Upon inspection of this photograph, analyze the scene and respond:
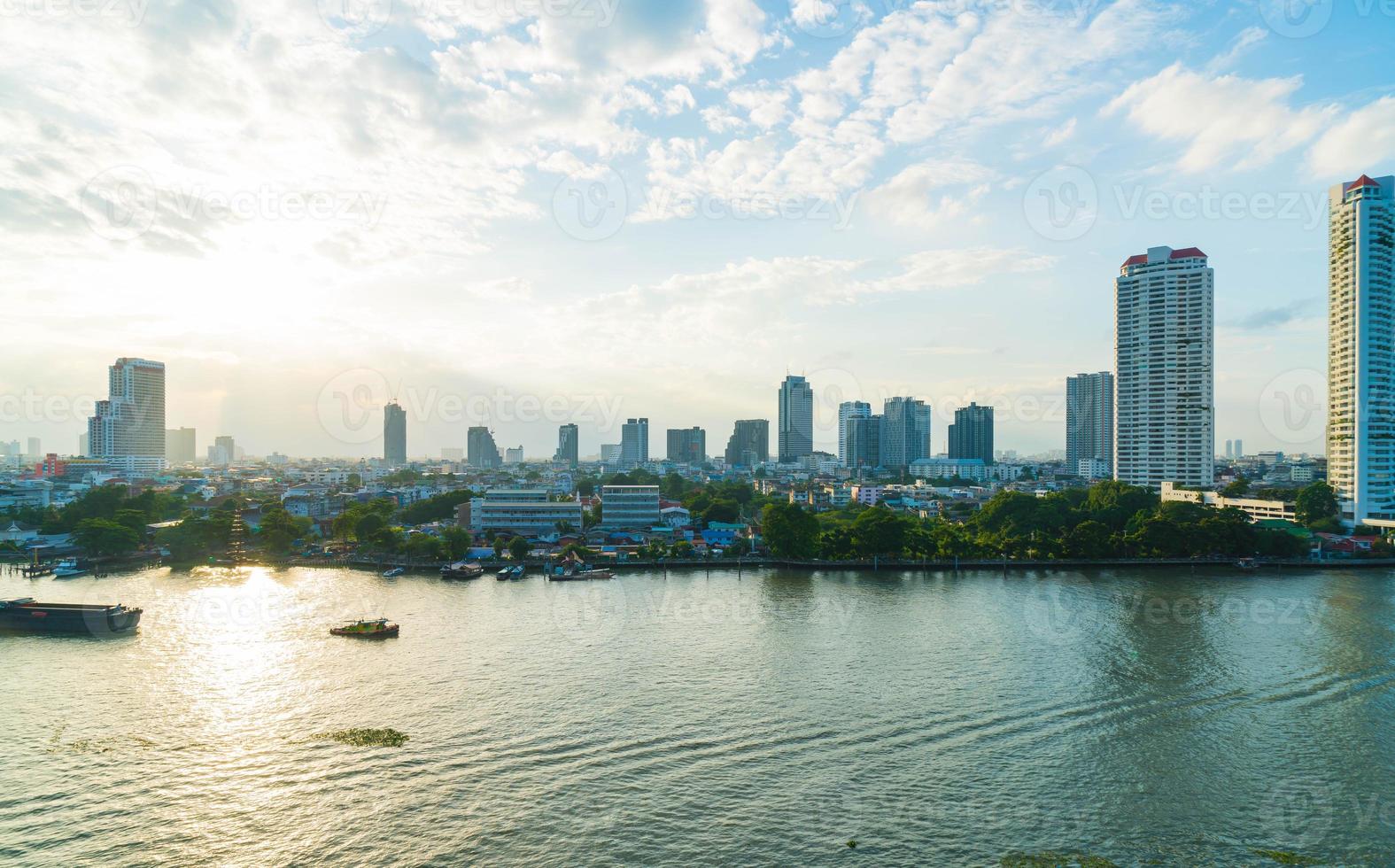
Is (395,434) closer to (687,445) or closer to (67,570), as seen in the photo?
(687,445)

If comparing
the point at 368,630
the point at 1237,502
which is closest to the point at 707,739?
the point at 368,630

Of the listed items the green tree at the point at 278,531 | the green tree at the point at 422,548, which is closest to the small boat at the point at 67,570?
the green tree at the point at 278,531

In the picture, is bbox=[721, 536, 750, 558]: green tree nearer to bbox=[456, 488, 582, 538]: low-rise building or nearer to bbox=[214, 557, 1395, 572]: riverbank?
bbox=[214, 557, 1395, 572]: riverbank

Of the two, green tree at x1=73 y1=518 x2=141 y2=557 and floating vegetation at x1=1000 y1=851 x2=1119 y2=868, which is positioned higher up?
green tree at x1=73 y1=518 x2=141 y2=557

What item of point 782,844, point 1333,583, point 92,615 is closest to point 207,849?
point 782,844

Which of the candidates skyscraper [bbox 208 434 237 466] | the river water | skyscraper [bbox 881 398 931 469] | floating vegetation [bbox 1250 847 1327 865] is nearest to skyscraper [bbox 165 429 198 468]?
skyscraper [bbox 208 434 237 466]

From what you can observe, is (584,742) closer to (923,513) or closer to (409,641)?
(409,641)
